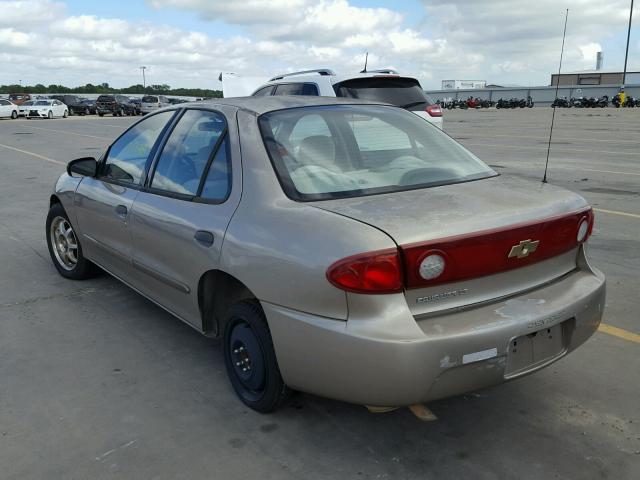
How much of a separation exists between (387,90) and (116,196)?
217 inches

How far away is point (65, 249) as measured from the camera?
207 inches

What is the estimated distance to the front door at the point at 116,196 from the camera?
3.94 metres

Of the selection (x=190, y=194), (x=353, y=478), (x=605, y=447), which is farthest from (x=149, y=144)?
(x=605, y=447)

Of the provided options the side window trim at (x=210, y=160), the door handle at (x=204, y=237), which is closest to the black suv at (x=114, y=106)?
the side window trim at (x=210, y=160)

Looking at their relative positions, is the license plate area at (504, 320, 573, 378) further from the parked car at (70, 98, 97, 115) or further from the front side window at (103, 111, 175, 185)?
the parked car at (70, 98, 97, 115)

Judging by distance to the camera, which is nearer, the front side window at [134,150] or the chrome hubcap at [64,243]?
the front side window at [134,150]

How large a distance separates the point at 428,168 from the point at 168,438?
6.35ft

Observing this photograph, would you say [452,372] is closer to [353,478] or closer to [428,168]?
[353,478]

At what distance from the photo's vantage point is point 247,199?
293 centimetres

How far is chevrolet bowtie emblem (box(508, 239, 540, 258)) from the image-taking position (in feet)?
8.56

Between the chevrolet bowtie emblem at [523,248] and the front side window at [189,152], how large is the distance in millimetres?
1617

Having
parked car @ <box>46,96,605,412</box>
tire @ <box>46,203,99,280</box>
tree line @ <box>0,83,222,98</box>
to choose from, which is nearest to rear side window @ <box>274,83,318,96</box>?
tire @ <box>46,203,99,280</box>

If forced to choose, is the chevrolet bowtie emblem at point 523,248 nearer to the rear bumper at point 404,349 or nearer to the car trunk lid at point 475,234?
the car trunk lid at point 475,234

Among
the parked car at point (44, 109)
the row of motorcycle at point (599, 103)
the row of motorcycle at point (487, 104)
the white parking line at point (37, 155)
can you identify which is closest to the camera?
the white parking line at point (37, 155)
